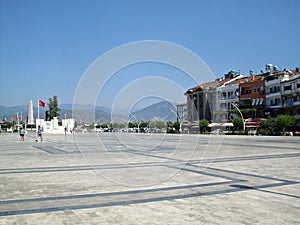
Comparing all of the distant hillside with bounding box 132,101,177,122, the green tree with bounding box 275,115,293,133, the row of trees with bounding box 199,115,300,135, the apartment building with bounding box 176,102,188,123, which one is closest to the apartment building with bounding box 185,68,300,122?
the apartment building with bounding box 176,102,188,123

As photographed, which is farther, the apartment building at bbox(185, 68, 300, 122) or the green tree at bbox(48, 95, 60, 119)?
the green tree at bbox(48, 95, 60, 119)

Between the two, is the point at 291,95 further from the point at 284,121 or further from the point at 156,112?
the point at 156,112

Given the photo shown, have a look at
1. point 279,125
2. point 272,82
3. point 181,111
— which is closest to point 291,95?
point 272,82

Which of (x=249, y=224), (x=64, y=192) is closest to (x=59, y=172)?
(x=64, y=192)

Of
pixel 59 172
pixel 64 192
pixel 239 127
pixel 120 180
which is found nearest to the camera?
pixel 64 192

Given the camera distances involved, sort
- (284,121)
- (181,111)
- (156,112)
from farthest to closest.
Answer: (284,121) → (181,111) → (156,112)

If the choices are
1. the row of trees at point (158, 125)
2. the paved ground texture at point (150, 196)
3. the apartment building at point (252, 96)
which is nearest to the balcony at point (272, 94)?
the apartment building at point (252, 96)

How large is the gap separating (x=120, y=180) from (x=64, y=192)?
176 centimetres

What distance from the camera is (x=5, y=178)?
A: 852cm

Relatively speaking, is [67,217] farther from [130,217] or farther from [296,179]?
[296,179]

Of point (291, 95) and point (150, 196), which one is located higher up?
point (291, 95)

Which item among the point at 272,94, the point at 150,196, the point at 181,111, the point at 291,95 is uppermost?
the point at 272,94

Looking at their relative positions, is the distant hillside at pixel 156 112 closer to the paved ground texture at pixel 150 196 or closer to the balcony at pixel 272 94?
the paved ground texture at pixel 150 196

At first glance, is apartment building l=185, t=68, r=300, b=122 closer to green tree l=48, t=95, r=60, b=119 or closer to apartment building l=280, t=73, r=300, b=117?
apartment building l=280, t=73, r=300, b=117
